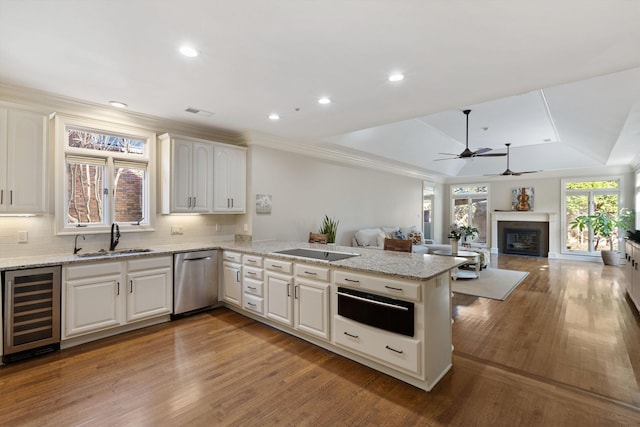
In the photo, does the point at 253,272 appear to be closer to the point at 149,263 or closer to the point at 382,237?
the point at 149,263

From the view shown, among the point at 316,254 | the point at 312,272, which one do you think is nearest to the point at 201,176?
the point at 316,254

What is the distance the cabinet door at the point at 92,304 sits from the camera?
3045 millimetres

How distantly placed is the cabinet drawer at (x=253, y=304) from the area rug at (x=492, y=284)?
3.42m

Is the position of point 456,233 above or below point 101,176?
below

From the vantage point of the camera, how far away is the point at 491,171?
32.2ft

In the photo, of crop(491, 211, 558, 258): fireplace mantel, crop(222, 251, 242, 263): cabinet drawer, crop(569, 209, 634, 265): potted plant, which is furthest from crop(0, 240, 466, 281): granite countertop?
crop(491, 211, 558, 258): fireplace mantel

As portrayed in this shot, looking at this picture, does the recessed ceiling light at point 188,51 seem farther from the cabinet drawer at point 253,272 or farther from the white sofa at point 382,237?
the white sofa at point 382,237

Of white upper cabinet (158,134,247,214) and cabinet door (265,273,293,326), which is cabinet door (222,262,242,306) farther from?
white upper cabinet (158,134,247,214)

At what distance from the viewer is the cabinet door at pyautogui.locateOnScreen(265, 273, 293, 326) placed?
3.32 meters

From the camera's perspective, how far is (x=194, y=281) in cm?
400

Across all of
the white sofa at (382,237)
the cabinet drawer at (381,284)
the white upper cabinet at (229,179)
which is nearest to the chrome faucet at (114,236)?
the white upper cabinet at (229,179)

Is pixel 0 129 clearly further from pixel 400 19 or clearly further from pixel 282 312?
pixel 400 19

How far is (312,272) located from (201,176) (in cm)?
233

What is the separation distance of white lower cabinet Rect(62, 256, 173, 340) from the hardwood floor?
23cm
